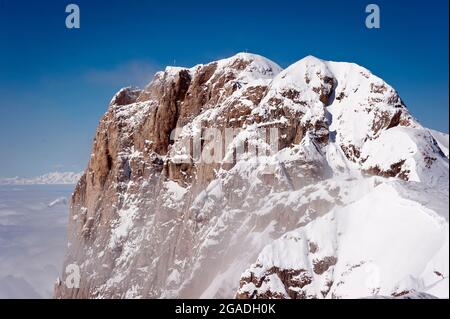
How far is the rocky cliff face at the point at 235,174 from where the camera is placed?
1691cm

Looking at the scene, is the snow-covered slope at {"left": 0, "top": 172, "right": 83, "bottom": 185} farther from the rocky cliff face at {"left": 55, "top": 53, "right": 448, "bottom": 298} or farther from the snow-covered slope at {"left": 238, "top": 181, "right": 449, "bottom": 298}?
the rocky cliff face at {"left": 55, "top": 53, "right": 448, "bottom": 298}

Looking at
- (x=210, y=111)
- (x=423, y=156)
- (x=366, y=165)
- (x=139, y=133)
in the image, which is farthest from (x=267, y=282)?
(x=139, y=133)

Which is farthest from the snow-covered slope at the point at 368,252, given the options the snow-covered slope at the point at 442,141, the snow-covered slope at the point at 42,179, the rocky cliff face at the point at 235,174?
the snow-covered slope at the point at 442,141

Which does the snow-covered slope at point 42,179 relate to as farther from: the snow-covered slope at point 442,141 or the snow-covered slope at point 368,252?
the snow-covered slope at point 442,141

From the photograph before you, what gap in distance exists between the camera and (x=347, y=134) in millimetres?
27391

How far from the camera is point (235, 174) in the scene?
21.8m

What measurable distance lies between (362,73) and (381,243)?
1962cm

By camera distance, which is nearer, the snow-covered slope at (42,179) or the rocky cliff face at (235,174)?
the snow-covered slope at (42,179)

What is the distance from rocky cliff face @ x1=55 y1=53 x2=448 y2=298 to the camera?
16.9 metres

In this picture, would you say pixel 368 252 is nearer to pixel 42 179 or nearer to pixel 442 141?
pixel 42 179

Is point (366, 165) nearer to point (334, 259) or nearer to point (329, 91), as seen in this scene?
point (329, 91)

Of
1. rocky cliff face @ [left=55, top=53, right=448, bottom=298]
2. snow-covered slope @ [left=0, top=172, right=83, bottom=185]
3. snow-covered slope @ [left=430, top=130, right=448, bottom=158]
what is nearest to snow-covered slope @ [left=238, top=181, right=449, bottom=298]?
rocky cliff face @ [left=55, top=53, right=448, bottom=298]

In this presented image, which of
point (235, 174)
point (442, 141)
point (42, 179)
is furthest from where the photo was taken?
point (235, 174)

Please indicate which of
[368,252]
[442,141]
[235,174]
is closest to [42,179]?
[368,252]
